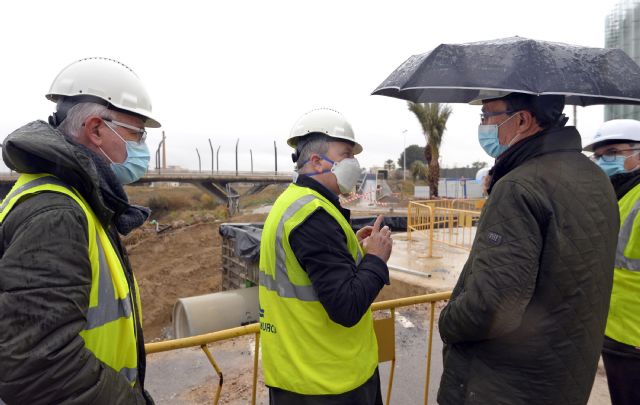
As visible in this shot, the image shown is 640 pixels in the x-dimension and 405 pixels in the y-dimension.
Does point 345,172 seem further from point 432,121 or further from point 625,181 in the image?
point 432,121

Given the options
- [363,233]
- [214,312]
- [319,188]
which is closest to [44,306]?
[319,188]

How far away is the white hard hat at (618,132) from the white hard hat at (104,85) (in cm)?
321

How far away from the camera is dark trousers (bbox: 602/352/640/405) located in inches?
95.2

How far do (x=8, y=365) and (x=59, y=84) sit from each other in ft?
3.44

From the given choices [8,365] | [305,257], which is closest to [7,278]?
[8,365]

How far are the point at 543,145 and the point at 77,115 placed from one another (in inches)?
74.7

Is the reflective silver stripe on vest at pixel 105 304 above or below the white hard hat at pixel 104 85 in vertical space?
below

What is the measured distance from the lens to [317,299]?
5.87 feet

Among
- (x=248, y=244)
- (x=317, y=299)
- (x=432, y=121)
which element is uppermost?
(x=432, y=121)

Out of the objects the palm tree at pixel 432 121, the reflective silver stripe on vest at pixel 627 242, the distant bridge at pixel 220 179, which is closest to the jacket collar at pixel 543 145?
the reflective silver stripe on vest at pixel 627 242

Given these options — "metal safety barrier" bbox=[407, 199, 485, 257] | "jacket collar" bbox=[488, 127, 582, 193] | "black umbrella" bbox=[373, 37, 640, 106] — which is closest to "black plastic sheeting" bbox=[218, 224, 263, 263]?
"metal safety barrier" bbox=[407, 199, 485, 257]

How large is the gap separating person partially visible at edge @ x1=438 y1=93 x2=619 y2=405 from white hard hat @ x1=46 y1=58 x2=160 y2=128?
155 centimetres

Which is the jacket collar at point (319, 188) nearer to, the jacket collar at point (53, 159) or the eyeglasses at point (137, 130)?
the eyeglasses at point (137, 130)

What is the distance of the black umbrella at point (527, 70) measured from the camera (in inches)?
66.7
